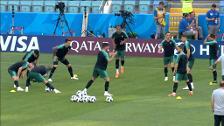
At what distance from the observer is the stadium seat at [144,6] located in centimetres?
4712

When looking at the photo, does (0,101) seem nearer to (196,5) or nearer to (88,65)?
(88,65)

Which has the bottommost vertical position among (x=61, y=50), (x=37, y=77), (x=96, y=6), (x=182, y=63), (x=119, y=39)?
(x=37, y=77)

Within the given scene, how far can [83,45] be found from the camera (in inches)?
1601

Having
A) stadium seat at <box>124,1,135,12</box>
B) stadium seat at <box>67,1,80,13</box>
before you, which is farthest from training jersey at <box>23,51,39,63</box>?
stadium seat at <box>67,1,80,13</box>

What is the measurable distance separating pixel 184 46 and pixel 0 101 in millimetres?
7766

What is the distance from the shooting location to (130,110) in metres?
22.4

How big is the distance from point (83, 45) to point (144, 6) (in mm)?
8361

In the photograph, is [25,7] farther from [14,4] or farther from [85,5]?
[85,5]

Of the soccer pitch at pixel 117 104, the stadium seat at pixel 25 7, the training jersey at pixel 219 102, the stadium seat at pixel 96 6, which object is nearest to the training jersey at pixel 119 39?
the soccer pitch at pixel 117 104

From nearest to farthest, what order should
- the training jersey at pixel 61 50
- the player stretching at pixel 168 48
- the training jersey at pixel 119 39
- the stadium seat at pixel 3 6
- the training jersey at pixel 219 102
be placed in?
1. the training jersey at pixel 219 102
2. the player stretching at pixel 168 48
3. the training jersey at pixel 61 50
4. the training jersey at pixel 119 39
5. the stadium seat at pixel 3 6

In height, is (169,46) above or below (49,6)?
below

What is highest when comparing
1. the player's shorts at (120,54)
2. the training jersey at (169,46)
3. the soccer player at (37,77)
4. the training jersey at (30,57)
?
the training jersey at (169,46)

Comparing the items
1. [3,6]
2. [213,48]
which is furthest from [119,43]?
[3,6]

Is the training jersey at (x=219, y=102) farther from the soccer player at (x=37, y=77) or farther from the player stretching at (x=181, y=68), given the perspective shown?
the soccer player at (x=37, y=77)
